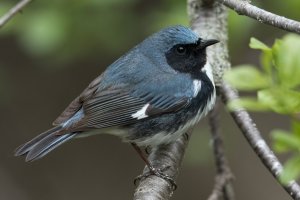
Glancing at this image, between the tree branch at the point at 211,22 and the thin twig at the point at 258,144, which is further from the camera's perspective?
the tree branch at the point at 211,22

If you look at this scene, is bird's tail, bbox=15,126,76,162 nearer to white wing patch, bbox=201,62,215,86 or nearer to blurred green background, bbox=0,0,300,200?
white wing patch, bbox=201,62,215,86

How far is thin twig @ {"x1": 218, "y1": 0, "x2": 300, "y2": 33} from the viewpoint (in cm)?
210

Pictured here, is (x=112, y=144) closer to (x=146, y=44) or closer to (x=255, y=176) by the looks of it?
Answer: (x=255, y=176)

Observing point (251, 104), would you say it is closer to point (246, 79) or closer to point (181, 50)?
point (246, 79)

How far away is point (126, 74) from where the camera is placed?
368 cm

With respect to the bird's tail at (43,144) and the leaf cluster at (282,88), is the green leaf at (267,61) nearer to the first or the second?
the leaf cluster at (282,88)

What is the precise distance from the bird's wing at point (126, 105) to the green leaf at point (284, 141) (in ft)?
6.66

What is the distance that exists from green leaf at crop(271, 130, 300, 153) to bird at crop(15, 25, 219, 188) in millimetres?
1896

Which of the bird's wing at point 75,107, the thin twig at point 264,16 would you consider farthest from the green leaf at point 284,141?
the bird's wing at point 75,107

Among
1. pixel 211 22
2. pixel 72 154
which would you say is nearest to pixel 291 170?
pixel 211 22

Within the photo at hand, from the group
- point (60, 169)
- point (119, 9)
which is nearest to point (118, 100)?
point (119, 9)

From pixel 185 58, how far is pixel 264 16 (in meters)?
1.54

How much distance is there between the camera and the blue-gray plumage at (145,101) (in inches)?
139

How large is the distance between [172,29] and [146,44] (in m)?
0.25
